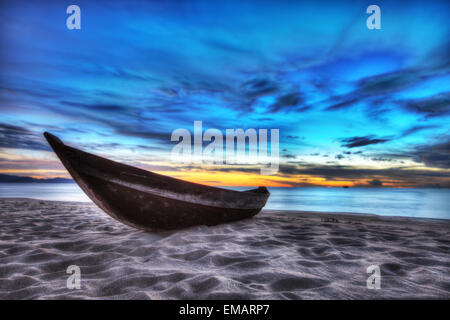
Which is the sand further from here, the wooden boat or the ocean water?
the ocean water

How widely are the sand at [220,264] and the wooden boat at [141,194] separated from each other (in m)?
0.27

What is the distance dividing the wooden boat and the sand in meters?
0.27

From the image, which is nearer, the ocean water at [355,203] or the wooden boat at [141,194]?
the wooden boat at [141,194]

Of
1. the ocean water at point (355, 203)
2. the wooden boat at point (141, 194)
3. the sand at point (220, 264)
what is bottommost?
the ocean water at point (355, 203)

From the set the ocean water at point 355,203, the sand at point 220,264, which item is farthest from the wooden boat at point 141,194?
the ocean water at point 355,203

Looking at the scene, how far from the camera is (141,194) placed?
367 cm

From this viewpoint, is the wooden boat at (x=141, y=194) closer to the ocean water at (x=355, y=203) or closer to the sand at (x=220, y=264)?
the sand at (x=220, y=264)

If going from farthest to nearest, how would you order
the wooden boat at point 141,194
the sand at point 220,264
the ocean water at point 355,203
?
1. the ocean water at point 355,203
2. the wooden boat at point 141,194
3. the sand at point 220,264

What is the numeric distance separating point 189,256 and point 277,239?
1.64 metres

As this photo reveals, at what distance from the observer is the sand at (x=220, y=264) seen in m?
2.03

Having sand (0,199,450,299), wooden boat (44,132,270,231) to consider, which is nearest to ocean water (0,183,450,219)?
sand (0,199,450,299)

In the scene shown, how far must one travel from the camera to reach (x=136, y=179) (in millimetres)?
3604
